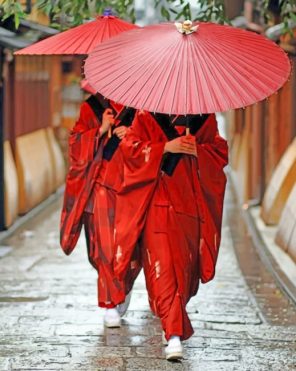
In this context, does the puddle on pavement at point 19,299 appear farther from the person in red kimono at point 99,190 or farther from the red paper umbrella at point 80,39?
the red paper umbrella at point 80,39

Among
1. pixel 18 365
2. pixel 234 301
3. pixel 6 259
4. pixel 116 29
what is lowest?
pixel 6 259

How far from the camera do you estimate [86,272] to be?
39.0 ft

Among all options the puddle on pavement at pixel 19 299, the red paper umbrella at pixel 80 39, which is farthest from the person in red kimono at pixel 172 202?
the puddle on pavement at pixel 19 299

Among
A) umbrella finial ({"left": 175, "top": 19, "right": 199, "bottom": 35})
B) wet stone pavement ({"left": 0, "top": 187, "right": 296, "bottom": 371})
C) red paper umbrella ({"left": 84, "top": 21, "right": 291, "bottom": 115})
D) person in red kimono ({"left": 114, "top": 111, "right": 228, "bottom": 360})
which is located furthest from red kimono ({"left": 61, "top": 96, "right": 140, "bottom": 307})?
umbrella finial ({"left": 175, "top": 19, "right": 199, "bottom": 35})

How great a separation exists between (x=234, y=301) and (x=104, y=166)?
88.8 inches

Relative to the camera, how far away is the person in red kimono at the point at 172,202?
737 cm

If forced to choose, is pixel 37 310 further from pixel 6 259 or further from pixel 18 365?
pixel 6 259

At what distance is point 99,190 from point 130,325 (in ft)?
A: 3.88

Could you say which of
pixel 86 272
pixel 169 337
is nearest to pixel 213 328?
pixel 169 337

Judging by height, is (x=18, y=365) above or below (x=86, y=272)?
above

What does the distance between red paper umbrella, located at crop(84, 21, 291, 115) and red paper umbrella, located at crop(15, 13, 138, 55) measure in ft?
4.06

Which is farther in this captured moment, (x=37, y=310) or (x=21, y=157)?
(x=21, y=157)

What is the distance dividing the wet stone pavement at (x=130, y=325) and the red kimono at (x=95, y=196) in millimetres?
441

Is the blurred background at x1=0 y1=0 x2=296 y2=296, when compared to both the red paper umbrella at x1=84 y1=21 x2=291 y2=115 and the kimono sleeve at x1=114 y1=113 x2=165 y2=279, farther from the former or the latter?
the kimono sleeve at x1=114 y1=113 x2=165 y2=279
